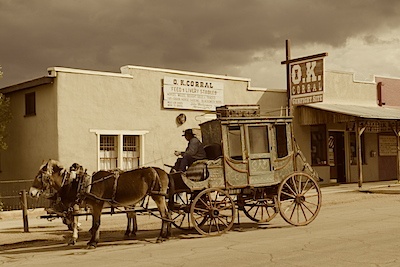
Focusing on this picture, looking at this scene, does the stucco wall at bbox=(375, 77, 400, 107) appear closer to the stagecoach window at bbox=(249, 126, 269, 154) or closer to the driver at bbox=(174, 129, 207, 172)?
the stagecoach window at bbox=(249, 126, 269, 154)

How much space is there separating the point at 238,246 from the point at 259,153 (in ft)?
8.32

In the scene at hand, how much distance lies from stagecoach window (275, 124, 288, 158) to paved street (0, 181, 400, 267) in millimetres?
1615

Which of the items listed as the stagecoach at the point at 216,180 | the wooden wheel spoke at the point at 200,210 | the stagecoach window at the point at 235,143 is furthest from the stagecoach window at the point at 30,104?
the wooden wheel spoke at the point at 200,210

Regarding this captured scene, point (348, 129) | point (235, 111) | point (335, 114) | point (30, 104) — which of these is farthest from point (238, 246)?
point (348, 129)

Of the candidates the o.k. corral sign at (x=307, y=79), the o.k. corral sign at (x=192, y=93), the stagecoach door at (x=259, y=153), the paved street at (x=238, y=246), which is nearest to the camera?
the paved street at (x=238, y=246)

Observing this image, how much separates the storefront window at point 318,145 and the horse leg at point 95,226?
17093mm

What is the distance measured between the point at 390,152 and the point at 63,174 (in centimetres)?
2284

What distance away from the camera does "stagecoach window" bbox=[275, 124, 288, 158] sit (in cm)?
1248

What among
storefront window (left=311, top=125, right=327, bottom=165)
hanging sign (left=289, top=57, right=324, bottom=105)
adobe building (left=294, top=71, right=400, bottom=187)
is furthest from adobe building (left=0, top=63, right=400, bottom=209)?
storefront window (left=311, top=125, right=327, bottom=165)

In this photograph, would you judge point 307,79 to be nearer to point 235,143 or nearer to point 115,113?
point 115,113

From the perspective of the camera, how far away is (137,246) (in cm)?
1047

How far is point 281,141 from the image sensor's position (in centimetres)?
1266

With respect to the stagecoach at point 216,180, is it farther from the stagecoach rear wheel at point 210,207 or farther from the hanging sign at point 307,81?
the hanging sign at point 307,81

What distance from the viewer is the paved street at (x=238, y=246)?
8.64 m
